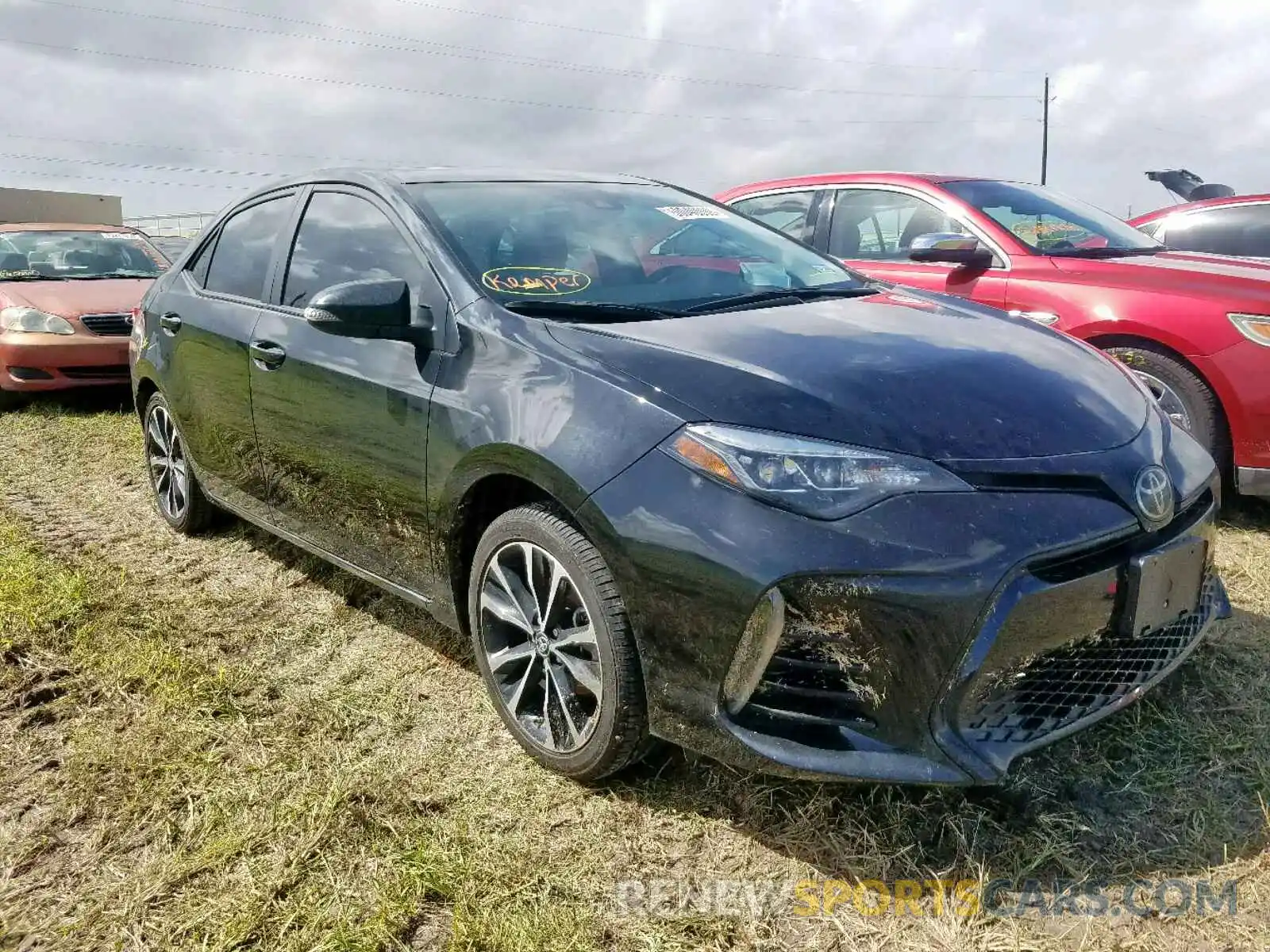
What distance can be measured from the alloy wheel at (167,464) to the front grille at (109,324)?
2806 mm

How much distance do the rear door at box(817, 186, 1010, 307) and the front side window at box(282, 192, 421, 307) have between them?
2538mm

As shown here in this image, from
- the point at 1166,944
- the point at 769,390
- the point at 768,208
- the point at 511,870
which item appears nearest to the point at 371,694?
the point at 511,870

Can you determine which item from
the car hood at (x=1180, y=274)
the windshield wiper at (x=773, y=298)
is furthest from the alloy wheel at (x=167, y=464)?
the car hood at (x=1180, y=274)

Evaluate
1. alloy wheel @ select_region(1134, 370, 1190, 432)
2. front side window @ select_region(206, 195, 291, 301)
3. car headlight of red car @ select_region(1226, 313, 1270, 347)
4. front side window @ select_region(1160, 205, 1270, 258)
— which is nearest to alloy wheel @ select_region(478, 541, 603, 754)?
front side window @ select_region(206, 195, 291, 301)

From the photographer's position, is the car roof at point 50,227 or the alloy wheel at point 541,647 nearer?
the alloy wheel at point 541,647

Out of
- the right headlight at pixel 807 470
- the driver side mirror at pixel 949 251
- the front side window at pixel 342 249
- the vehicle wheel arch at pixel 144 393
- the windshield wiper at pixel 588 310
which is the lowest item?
the vehicle wheel arch at pixel 144 393

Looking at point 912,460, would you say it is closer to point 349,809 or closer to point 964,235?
point 349,809

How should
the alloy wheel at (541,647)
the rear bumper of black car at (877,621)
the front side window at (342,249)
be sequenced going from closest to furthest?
Answer: the rear bumper of black car at (877,621)
the alloy wheel at (541,647)
the front side window at (342,249)

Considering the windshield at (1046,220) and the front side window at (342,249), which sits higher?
the windshield at (1046,220)

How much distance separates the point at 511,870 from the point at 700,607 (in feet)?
2.29

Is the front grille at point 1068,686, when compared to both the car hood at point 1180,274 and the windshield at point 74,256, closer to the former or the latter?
the car hood at point 1180,274

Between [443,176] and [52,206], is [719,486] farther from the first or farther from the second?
[52,206]

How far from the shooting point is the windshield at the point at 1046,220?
4.77 metres

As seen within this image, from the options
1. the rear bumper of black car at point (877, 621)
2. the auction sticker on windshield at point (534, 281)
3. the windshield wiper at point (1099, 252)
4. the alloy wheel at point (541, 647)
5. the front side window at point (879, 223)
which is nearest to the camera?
the rear bumper of black car at point (877, 621)
